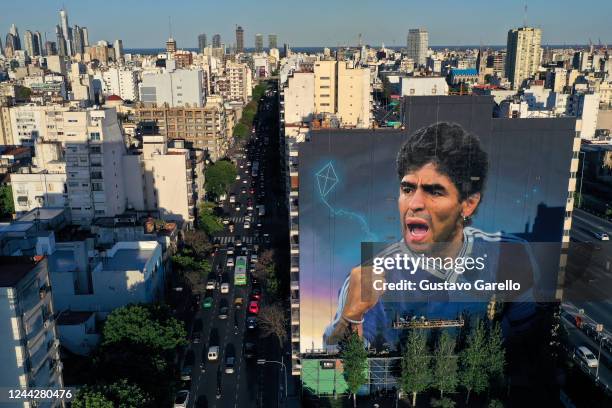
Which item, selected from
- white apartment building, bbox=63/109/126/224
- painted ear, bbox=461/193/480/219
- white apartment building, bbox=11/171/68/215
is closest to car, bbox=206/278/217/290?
white apartment building, bbox=63/109/126/224

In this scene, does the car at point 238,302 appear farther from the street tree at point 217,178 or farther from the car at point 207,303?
the street tree at point 217,178

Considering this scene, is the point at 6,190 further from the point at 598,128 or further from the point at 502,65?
the point at 502,65

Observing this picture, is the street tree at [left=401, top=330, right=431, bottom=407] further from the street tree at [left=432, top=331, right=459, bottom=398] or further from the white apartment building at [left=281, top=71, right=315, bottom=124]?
the white apartment building at [left=281, top=71, right=315, bottom=124]

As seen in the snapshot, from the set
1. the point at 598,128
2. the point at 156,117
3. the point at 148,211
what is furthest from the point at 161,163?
the point at 598,128

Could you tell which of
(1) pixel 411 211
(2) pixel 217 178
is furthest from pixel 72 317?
(2) pixel 217 178

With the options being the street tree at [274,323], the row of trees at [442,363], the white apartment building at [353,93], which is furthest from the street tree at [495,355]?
the white apartment building at [353,93]

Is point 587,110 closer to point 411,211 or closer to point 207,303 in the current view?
point 411,211
